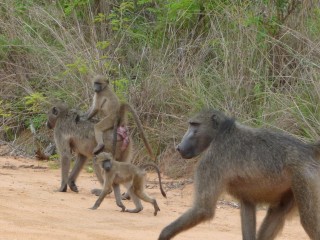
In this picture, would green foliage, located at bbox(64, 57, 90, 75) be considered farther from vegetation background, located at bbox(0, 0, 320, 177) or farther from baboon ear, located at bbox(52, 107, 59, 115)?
baboon ear, located at bbox(52, 107, 59, 115)

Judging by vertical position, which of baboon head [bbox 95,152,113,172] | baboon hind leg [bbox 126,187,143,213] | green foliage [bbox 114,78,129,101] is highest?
baboon head [bbox 95,152,113,172]

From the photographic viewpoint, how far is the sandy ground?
6629mm

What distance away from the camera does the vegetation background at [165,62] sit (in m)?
10.9

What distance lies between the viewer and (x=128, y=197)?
9.65 meters

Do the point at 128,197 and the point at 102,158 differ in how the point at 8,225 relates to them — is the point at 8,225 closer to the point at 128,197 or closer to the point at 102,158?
the point at 102,158

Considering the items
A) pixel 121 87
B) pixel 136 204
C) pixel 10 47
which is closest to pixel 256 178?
pixel 136 204

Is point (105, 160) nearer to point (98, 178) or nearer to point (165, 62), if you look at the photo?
point (98, 178)

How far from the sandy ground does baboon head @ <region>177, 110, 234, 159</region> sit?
0.88m

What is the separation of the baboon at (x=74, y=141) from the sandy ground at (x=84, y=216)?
242 mm

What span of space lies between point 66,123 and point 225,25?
3.22m

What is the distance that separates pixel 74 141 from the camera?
33.1 feet

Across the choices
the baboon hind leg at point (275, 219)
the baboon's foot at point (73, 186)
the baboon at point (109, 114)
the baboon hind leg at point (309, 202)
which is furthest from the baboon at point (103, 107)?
the baboon hind leg at point (309, 202)

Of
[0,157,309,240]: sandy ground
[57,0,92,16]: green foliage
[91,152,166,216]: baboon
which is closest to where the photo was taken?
[0,157,309,240]: sandy ground

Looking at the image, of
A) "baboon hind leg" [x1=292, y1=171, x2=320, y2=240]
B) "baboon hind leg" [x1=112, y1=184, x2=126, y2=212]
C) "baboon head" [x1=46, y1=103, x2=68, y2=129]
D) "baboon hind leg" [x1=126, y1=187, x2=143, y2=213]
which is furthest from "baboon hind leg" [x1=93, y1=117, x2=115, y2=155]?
"baboon hind leg" [x1=292, y1=171, x2=320, y2=240]
